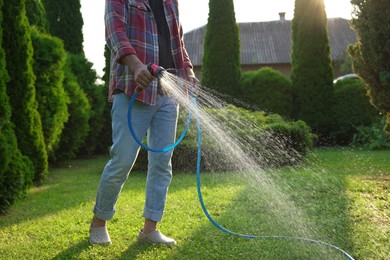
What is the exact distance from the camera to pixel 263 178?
5.70 metres

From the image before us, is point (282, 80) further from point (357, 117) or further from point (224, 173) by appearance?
point (224, 173)

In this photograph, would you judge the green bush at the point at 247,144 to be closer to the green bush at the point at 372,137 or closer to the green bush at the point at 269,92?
the green bush at the point at 372,137

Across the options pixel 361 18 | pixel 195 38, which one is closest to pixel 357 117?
pixel 361 18

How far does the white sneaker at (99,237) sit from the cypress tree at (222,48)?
8.79 metres

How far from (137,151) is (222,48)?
911cm

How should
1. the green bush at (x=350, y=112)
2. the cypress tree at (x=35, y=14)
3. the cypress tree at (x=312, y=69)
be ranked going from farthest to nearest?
the cypress tree at (x=312, y=69) → the green bush at (x=350, y=112) → the cypress tree at (x=35, y=14)

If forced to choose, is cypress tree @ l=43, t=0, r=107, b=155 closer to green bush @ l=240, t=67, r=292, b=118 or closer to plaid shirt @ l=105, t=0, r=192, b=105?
green bush @ l=240, t=67, r=292, b=118

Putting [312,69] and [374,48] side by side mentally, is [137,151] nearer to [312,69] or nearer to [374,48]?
[374,48]

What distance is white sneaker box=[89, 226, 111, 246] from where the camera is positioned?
2885mm

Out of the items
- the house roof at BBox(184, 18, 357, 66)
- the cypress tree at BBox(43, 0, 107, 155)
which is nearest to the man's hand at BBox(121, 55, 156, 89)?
the cypress tree at BBox(43, 0, 107, 155)

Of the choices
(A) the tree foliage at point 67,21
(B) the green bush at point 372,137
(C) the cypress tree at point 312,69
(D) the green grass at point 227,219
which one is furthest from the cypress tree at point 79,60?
(B) the green bush at point 372,137

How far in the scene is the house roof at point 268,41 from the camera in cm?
2509

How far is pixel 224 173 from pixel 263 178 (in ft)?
3.05

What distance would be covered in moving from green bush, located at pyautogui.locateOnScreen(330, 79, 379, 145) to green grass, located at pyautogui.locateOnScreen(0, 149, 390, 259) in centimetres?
482
